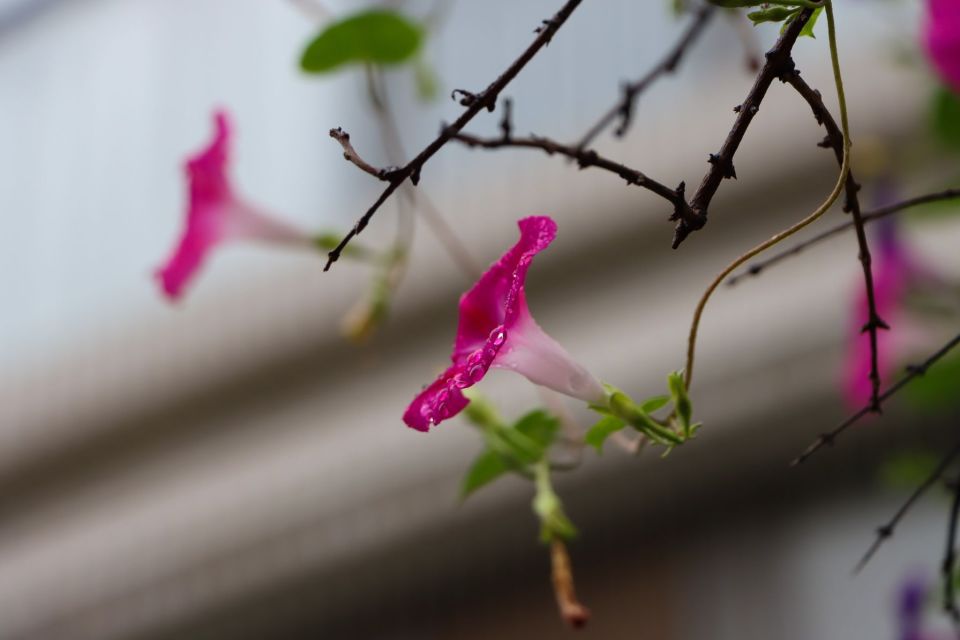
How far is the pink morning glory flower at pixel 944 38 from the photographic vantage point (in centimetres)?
56

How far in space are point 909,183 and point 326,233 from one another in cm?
86

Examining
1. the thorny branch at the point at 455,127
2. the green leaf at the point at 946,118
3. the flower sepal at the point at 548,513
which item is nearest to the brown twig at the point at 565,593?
the flower sepal at the point at 548,513

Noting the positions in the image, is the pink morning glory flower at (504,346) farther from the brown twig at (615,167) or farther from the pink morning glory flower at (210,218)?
the pink morning glory flower at (210,218)

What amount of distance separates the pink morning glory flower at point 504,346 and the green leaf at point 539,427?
92 millimetres

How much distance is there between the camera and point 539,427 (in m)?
0.52

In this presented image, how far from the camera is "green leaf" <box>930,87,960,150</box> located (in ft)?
2.28

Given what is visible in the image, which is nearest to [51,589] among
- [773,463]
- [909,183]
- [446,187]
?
[446,187]

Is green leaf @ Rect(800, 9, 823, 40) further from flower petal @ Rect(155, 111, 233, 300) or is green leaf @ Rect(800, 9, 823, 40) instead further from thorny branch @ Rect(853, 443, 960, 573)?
flower petal @ Rect(155, 111, 233, 300)

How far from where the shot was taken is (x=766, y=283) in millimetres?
1516

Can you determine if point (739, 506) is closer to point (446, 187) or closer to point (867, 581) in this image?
point (867, 581)

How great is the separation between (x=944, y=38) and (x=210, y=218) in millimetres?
415

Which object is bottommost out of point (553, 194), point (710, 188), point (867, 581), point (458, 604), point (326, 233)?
point (710, 188)

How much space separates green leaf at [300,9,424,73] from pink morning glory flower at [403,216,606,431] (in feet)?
0.80

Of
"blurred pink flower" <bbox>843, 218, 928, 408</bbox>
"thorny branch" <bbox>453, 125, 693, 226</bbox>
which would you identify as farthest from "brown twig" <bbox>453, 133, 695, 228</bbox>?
"blurred pink flower" <bbox>843, 218, 928, 408</bbox>
